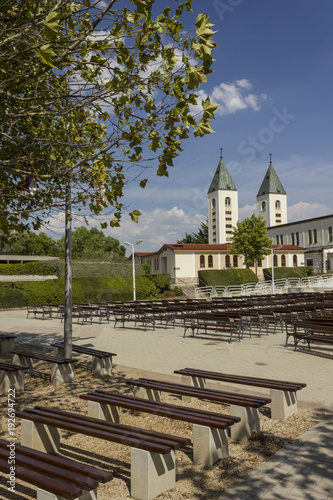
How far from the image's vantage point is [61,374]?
7.70 meters

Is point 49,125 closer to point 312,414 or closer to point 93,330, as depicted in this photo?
point 312,414

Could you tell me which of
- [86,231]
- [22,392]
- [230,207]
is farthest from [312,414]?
[230,207]

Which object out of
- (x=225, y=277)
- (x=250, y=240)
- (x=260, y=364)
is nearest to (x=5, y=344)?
(x=260, y=364)

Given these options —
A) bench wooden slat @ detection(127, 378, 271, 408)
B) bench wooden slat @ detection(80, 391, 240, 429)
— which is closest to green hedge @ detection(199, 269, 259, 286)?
bench wooden slat @ detection(127, 378, 271, 408)

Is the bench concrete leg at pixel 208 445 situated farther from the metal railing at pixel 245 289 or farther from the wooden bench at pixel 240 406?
the metal railing at pixel 245 289

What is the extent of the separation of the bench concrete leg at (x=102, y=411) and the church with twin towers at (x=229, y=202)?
85784mm

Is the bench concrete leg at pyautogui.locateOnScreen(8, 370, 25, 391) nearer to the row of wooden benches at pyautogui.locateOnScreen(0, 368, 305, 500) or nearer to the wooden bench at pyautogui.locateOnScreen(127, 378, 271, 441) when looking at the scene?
the row of wooden benches at pyautogui.locateOnScreen(0, 368, 305, 500)

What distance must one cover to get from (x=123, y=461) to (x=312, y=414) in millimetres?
2859

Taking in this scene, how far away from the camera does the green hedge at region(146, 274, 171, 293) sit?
124 ft

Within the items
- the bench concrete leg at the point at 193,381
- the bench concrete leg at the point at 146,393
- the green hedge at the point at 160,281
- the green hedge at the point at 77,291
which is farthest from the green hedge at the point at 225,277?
the bench concrete leg at the point at 146,393

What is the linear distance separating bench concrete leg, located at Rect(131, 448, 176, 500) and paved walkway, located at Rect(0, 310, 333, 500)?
1.76 ft

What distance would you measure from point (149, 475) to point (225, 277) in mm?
37247

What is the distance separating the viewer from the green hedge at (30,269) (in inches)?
1315

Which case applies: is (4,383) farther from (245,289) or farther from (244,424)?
(245,289)
